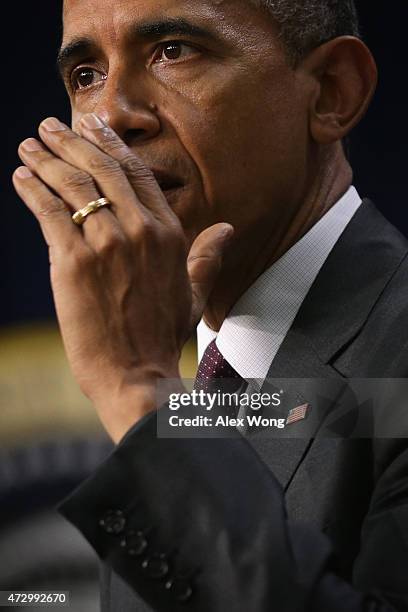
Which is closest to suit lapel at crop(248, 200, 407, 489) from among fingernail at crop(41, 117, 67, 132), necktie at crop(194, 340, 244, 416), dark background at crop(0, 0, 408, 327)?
necktie at crop(194, 340, 244, 416)

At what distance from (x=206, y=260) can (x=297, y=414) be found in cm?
29

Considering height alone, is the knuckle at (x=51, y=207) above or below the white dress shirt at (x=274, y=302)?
above

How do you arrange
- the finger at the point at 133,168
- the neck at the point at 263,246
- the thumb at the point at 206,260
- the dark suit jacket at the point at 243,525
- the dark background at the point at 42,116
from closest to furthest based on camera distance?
the dark suit jacket at the point at 243,525, the finger at the point at 133,168, the thumb at the point at 206,260, the neck at the point at 263,246, the dark background at the point at 42,116

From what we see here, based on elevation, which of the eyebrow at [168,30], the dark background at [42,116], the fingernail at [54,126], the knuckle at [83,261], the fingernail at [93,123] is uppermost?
the eyebrow at [168,30]

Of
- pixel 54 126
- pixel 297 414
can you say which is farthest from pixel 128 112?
pixel 297 414

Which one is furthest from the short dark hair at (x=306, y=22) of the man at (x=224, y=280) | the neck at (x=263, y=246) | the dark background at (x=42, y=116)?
the dark background at (x=42, y=116)

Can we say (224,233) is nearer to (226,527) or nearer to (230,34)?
(230,34)

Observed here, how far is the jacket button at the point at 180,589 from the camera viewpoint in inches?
46.7

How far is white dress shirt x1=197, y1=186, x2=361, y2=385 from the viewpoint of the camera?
1.75 metres

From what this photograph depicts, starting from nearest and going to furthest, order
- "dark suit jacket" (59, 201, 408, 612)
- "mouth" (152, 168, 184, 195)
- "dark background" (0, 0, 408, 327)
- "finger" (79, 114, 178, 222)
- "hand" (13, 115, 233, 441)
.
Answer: "dark suit jacket" (59, 201, 408, 612), "hand" (13, 115, 233, 441), "finger" (79, 114, 178, 222), "mouth" (152, 168, 184, 195), "dark background" (0, 0, 408, 327)

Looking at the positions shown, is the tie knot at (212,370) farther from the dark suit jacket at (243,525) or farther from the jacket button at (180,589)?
the jacket button at (180,589)

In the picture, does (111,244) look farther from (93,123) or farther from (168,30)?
(168,30)

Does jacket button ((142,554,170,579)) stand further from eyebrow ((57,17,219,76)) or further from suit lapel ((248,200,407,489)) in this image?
eyebrow ((57,17,219,76))

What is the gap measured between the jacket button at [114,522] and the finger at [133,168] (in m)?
0.43
